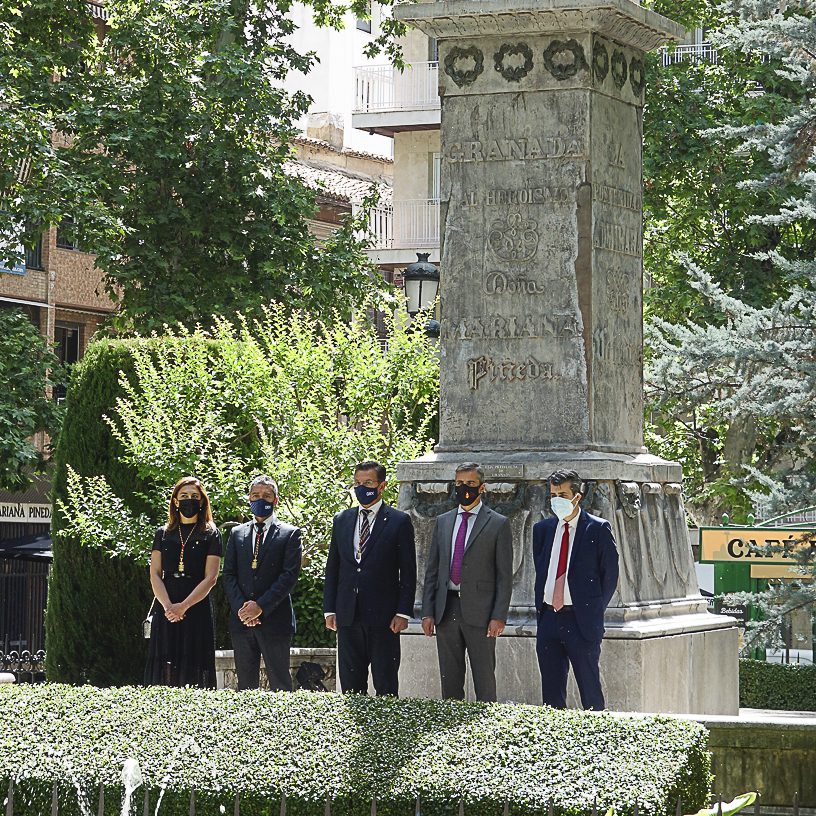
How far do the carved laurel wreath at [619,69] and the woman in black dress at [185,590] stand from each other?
4175mm

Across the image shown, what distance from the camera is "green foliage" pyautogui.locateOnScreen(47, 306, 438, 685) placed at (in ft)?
50.1

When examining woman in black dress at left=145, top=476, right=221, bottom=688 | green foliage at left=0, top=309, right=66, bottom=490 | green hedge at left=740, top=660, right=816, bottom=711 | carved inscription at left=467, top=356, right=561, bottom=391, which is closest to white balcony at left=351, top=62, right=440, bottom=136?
green foliage at left=0, top=309, right=66, bottom=490

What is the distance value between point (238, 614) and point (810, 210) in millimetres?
7495

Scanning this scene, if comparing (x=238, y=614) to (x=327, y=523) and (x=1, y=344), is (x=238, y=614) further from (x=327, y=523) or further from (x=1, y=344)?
(x=1, y=344)

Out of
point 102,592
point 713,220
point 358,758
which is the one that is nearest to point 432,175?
point 713,220

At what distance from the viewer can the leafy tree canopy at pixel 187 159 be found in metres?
25.0

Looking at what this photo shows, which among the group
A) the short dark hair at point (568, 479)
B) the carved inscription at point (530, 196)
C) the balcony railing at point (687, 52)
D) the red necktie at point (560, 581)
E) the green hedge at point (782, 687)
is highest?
the balcony railing at point (687, 52)

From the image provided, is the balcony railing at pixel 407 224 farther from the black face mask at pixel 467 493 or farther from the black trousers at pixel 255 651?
the black face mask at pixel 467 493

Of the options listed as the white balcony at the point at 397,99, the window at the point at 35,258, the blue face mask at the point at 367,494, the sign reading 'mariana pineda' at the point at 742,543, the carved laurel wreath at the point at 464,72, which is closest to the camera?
the blue face mask at the point at 367,494

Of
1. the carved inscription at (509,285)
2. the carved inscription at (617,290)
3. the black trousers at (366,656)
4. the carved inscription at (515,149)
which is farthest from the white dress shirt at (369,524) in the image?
the carved inscription at (515,149)

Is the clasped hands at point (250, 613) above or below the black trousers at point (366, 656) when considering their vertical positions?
above

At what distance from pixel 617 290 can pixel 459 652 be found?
2.97 metres

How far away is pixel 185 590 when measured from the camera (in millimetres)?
10961

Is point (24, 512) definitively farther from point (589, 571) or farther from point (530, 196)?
point (589, 571)
